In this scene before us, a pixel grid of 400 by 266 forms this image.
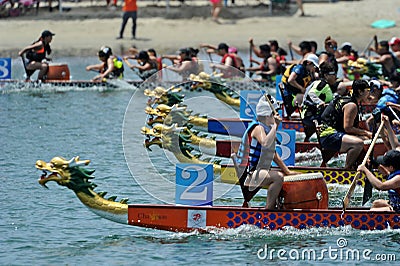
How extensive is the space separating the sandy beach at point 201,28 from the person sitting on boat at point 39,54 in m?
7.02

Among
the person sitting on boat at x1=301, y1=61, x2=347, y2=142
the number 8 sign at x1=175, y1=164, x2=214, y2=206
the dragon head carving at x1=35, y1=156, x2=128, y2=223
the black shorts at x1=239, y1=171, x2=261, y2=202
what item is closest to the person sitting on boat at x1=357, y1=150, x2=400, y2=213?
the black shorts at x1=239, y1=171, x2=261, y2=202

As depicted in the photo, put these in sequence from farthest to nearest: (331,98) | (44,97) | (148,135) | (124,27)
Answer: (124,27)
(44,97)
(331,98)
(148,135)

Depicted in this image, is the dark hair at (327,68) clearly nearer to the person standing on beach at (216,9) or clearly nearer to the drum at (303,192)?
Answer: the drum at (303,192)

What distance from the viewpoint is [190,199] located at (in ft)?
39.5

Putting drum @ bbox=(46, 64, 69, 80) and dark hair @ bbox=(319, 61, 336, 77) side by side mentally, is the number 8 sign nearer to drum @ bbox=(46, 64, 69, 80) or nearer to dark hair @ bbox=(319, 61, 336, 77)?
dark hair @ bbox=(319, 61, 336, 77)

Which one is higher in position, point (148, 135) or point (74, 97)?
point (148, 135)

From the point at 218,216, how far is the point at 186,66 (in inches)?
496

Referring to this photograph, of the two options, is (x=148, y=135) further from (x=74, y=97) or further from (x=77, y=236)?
(x=74, y=97)

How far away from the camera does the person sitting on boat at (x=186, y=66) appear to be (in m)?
24.1

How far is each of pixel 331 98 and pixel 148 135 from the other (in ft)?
10.9

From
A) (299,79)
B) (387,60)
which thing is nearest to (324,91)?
(299,79)

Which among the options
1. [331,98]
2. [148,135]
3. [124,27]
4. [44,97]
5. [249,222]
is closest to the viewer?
[249,222]

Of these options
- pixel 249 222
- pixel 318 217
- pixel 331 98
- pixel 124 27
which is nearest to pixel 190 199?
pixel 249 222

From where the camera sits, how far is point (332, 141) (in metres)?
14.8
